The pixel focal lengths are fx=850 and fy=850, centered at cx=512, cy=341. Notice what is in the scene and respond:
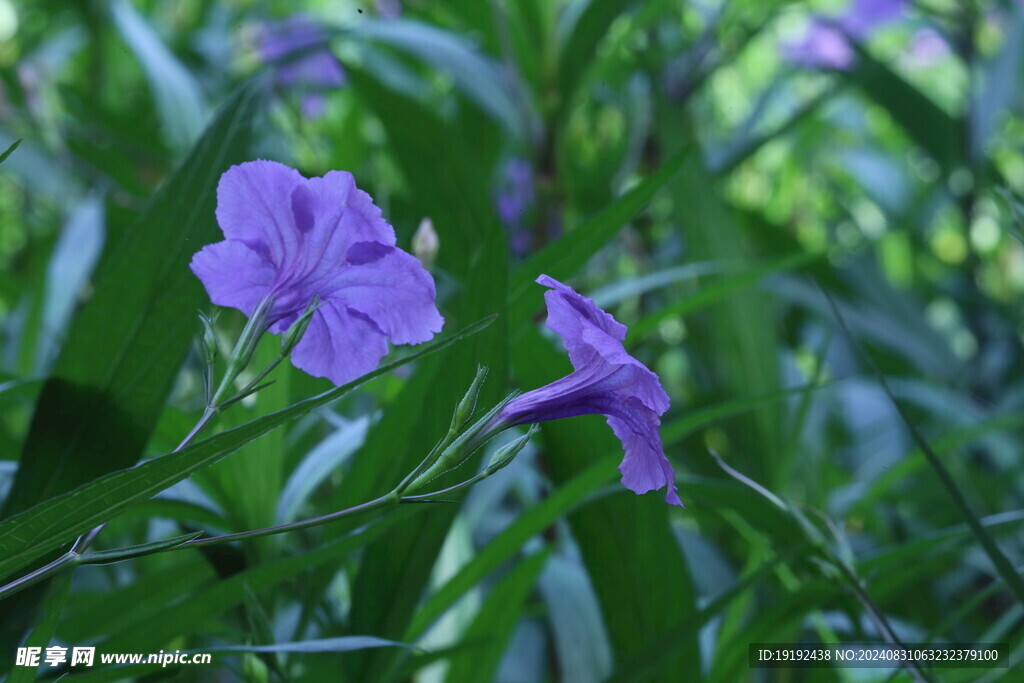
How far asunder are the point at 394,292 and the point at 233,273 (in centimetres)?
5

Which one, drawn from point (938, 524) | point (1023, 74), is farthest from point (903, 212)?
point (938, 524)

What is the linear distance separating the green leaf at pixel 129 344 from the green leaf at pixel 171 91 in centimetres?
39

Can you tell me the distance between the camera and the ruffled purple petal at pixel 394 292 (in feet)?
0.85

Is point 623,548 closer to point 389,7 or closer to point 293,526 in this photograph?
point 293,526

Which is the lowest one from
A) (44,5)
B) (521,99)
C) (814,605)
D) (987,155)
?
(814,605)

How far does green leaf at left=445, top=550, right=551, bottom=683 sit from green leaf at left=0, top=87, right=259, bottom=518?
22 cm

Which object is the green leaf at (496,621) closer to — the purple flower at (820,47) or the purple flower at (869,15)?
the purple flower at (869,15)

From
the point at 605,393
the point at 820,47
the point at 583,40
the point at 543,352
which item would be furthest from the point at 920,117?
the point at 605,393

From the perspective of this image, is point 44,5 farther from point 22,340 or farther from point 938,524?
point 938,524

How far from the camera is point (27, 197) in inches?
38.9

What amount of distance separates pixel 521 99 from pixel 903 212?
0.57 meters

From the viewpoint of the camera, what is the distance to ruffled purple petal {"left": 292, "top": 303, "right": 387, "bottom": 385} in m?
0.27

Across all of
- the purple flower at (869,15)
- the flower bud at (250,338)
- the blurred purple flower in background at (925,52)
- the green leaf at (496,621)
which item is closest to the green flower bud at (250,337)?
the flower bud at (250,338)

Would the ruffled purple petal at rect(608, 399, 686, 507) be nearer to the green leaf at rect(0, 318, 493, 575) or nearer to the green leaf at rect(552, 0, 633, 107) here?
the green leaf at rect(0, 318, 493, 575)
